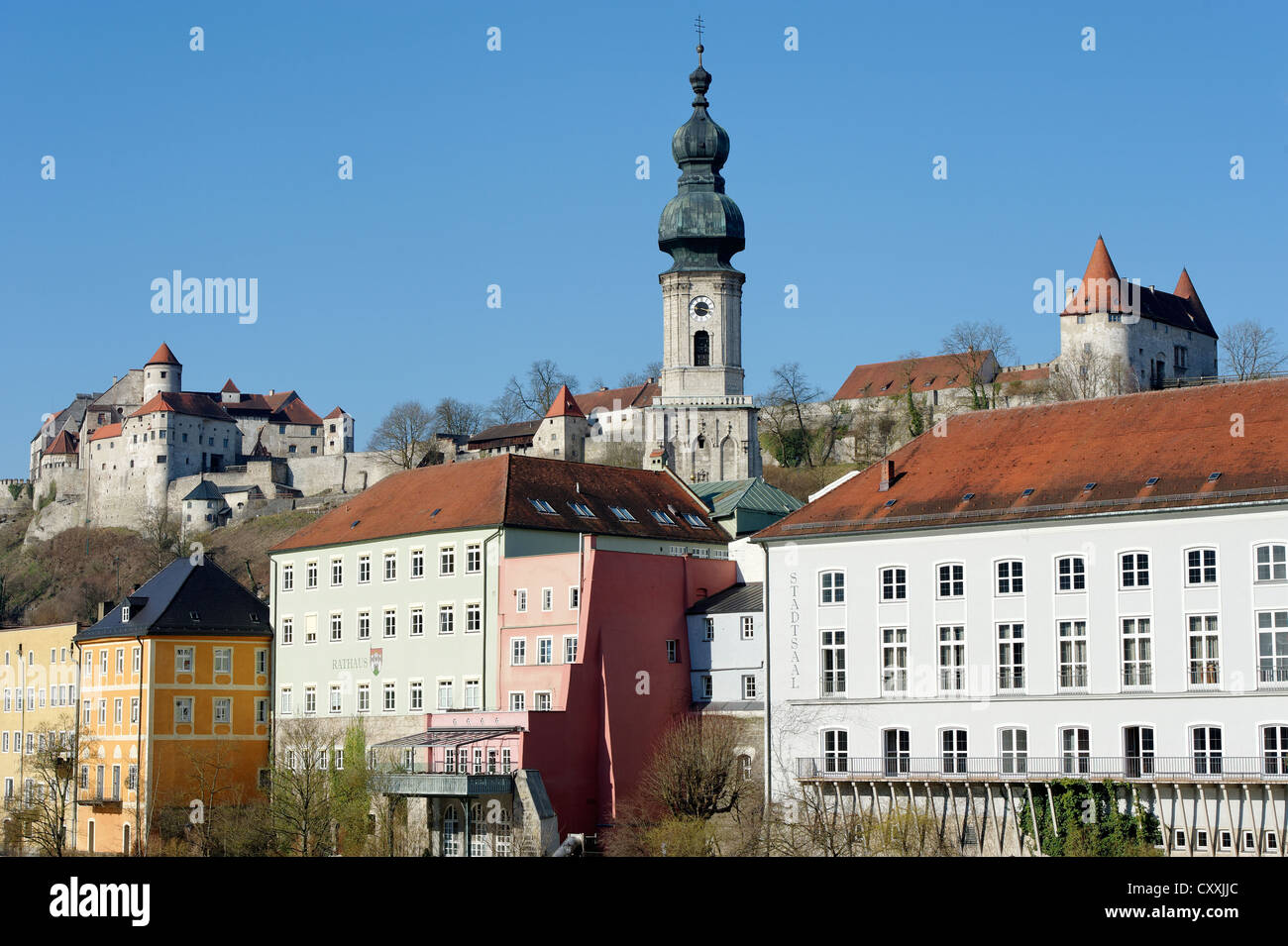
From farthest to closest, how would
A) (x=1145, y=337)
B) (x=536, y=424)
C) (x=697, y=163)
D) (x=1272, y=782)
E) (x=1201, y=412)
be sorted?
(x=536, y=424) < (x=1145, y=337) < (x=697, y=163) < (x=1201, y=412) < (x=1272, y=782)

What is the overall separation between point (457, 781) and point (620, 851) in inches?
184

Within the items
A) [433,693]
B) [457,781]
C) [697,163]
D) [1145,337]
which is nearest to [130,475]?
[697,163]

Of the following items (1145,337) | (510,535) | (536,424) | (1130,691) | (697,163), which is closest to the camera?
(1130,691)

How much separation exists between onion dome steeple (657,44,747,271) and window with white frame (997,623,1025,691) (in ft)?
182

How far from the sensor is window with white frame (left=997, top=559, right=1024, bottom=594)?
42625 millimetres

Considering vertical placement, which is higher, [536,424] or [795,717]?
[536,424]

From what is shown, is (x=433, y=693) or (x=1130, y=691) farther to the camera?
(x=433, y=693)

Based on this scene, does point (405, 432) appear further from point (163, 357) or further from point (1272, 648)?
point (1272, 648)

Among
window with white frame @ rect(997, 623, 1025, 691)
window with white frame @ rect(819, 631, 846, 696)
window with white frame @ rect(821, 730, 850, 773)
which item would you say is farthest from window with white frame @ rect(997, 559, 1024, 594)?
window with white frame @ rect(821, 730, 850, 773)

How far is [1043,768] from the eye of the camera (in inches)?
1609

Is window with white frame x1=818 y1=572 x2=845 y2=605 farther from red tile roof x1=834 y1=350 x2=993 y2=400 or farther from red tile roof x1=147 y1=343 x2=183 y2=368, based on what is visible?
red tile roof x1=147 y1=343 x2=183 y2=368

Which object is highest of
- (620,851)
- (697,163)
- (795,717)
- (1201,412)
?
(697,163)
